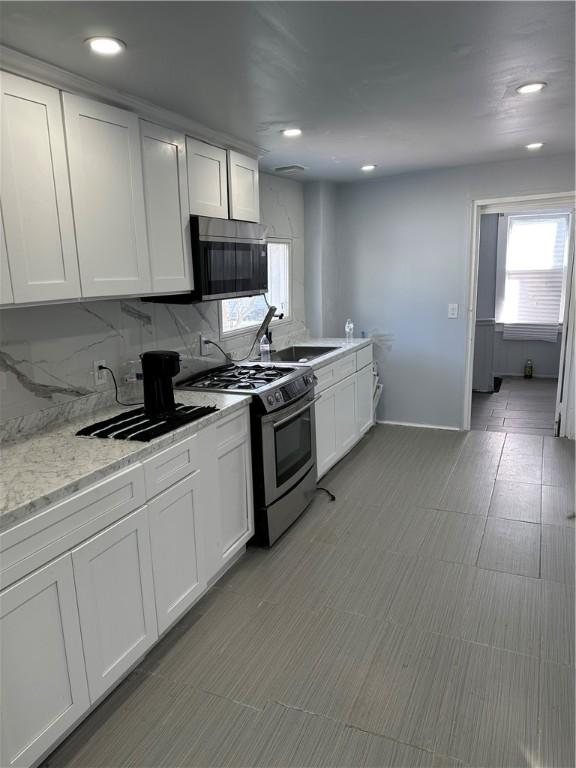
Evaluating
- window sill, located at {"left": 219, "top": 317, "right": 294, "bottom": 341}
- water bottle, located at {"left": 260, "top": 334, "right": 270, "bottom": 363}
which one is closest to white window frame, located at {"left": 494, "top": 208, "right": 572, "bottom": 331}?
window sill, located at {"left": 219, "top": 317, "right": 294, "bottom": 341}

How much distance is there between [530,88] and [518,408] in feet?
13.3

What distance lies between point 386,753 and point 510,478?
103 inches

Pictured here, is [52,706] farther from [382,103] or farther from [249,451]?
[382,103]

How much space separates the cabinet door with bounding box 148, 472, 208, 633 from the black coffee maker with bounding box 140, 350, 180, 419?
354 millimetres

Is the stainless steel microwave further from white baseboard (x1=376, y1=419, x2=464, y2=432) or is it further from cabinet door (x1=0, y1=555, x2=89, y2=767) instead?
white baseboard (x1=376, y1=419, x2=464, y2=432)

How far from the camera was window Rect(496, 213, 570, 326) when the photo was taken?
6844 mm

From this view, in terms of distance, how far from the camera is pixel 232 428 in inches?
105

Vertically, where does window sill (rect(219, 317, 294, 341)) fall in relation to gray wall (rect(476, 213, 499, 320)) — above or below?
below

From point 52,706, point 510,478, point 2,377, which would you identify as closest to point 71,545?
point 52,706

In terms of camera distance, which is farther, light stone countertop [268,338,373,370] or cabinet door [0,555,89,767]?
light stone countertop [268,338,373,370]

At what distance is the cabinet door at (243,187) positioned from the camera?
318 centimetres

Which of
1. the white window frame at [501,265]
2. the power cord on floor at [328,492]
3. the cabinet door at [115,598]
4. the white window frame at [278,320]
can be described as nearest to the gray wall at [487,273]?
the white window frame at [501,265]

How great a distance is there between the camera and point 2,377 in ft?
6.89

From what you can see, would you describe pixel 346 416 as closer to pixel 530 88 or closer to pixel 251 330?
pixel 251 330
